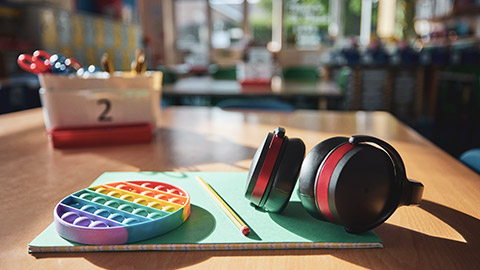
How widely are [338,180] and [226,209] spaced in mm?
182

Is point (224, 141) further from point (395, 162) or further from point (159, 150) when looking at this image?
point (395, 162)

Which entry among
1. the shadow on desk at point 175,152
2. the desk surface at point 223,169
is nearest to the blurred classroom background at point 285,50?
the desk surface at point 223,169

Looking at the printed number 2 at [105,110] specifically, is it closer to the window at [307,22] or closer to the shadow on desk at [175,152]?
the shadow on desk at [175,152]

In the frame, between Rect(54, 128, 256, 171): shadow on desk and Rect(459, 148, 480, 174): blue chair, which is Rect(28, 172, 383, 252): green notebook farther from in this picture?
Rect(459, 148, 480, 174): blue chair

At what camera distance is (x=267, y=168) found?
0.54 m

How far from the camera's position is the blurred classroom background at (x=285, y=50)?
9.91 feet

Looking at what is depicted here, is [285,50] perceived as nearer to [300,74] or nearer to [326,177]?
[300,74]

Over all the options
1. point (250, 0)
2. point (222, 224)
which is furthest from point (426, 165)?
point (250, 0)

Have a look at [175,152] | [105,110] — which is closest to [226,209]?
[175,152]

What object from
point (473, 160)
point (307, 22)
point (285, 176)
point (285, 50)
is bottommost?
point (473, 160)

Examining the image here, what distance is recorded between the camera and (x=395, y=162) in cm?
51

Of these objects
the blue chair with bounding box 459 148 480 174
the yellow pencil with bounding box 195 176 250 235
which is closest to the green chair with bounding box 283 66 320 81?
the blue chair with bounding box 459 148 480 174

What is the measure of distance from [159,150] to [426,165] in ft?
2.10

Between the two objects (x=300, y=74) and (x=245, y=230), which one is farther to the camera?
(x=300, y=74)
